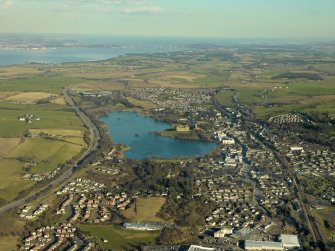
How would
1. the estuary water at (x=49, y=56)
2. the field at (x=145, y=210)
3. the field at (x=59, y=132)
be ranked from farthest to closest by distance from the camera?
1. the estuary water at (x=49, y=56)
2. the field at (x=59, y=132)
3. the field at (x=145, y=210)

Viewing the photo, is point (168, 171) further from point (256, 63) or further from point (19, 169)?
point (256, 63)

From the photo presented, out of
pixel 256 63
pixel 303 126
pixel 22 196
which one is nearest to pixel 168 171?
pixel 22 196

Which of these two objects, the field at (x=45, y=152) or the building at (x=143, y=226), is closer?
the building at (x=143, y=226)

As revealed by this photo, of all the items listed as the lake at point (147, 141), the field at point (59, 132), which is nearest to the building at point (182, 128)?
the lake at point (147, 141)

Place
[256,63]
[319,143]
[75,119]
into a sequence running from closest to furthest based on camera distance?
1. [319,143]
2. [75,119]
3. [256,63]

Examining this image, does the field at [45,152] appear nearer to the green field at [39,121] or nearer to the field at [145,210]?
the green field at [39,121]

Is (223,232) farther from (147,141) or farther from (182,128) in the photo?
(182,128)

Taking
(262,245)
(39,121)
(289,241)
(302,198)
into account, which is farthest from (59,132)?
(289,241)
